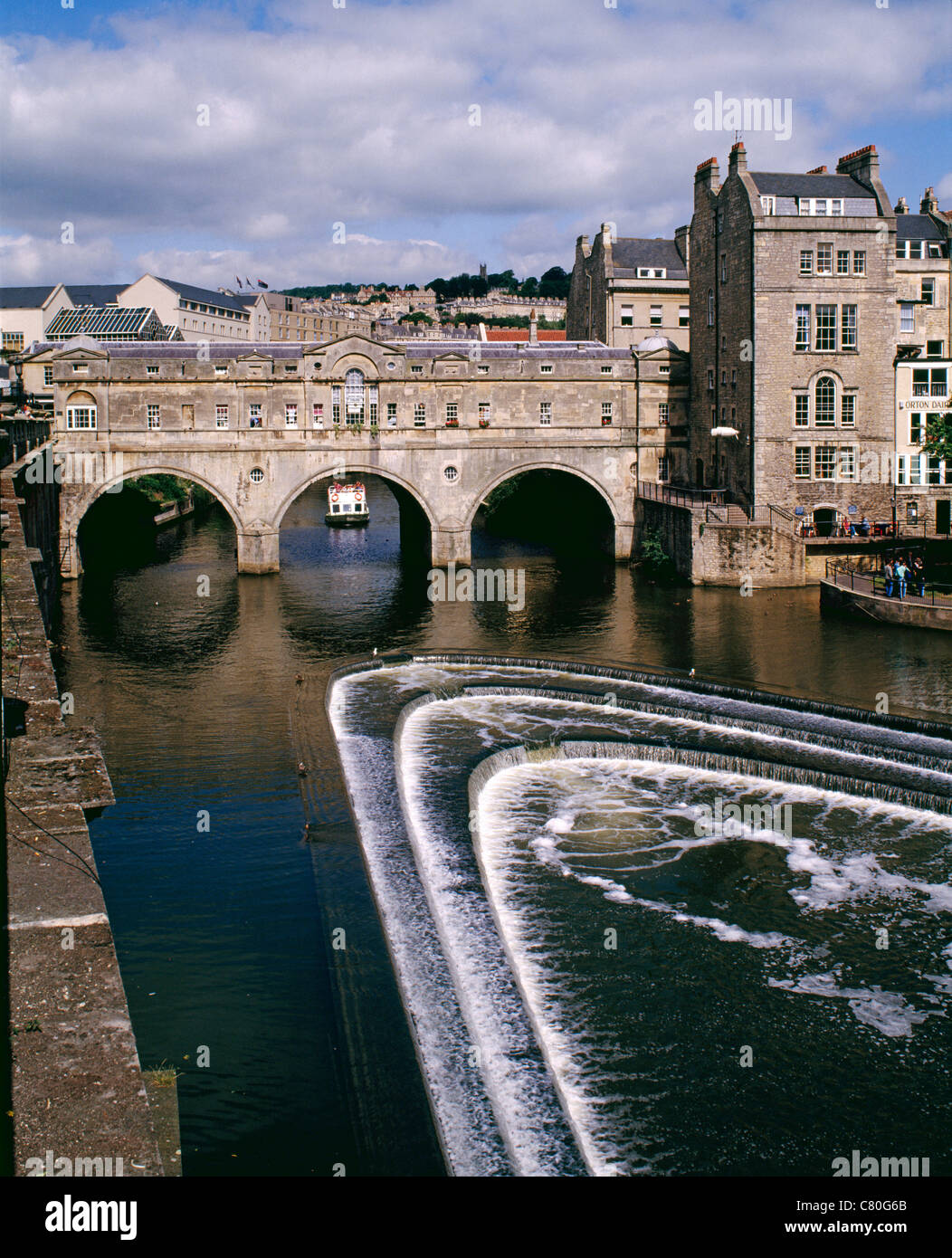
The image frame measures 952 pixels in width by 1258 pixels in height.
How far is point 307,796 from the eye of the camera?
21812 mm

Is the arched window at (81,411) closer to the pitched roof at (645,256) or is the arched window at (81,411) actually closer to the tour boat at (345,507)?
the tour boat at (345,507)

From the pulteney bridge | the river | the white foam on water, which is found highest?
the pulteney bridge

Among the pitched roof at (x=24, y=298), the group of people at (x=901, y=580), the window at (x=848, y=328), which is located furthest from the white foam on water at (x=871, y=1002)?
the pitched roof at (x=24, y=298)

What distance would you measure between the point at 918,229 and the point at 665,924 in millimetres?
53346

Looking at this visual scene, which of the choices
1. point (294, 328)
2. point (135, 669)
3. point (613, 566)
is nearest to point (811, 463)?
point (613, 566)

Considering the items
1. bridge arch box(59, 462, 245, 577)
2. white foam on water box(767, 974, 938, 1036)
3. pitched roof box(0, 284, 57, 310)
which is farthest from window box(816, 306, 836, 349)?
pitched roof box(0, 284, 57, 310)

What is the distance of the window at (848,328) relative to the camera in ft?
154

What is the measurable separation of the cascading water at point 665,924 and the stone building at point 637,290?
1569 inches

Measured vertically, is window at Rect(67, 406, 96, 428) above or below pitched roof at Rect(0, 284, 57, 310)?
below

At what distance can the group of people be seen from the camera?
37.9 meters

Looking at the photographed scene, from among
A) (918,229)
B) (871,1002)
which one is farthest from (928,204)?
(871,1002)

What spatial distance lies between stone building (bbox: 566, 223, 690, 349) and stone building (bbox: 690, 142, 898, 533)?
14.7m

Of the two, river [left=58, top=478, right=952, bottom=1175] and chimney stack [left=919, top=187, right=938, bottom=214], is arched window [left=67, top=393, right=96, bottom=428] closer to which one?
river [left=58, top=478, right=952, bottom=1175]
